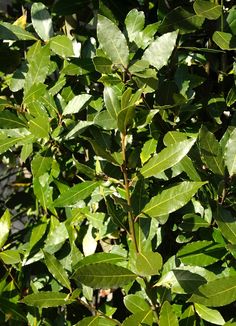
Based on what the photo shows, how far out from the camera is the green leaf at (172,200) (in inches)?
39.1

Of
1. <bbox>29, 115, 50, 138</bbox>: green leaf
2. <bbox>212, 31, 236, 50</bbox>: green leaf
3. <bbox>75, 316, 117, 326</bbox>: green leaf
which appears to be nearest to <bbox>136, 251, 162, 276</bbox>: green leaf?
<bbox>75, 316, 117, 326</bbox>: green leaf

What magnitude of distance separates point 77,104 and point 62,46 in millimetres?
161

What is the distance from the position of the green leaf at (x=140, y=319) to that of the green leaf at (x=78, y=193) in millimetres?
291

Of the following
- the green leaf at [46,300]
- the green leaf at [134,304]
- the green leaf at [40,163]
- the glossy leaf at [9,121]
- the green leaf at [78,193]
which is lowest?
the green leaf at [134,304]

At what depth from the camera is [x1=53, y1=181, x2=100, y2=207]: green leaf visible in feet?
3.91

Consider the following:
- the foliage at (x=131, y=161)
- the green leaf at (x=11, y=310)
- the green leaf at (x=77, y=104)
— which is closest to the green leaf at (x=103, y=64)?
the foliage at (x=131, y=161)

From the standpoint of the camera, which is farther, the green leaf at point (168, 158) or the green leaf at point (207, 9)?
the green leaf at point (207, 9)

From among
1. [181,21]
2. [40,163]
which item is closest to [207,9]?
[181,21]

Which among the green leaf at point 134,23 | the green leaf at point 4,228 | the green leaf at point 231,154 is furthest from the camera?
the green leaf at point 4,228

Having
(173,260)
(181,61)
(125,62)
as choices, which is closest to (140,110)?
(125,62)

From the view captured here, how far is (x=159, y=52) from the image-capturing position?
114cm

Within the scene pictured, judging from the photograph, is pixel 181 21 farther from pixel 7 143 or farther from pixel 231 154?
→ pixel 7 143

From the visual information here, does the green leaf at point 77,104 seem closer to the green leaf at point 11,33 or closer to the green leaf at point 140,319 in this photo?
the green leaf at point 11,33

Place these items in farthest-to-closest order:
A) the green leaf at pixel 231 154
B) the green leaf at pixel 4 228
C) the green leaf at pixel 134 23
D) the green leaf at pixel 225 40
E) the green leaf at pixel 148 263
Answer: the green leaf at pixel 4 228
the green leaf at pixel 134 23
the green leaf at pixel 225 40
the green leaf at pixel 231 154
the green leaf at pixel 148 263
